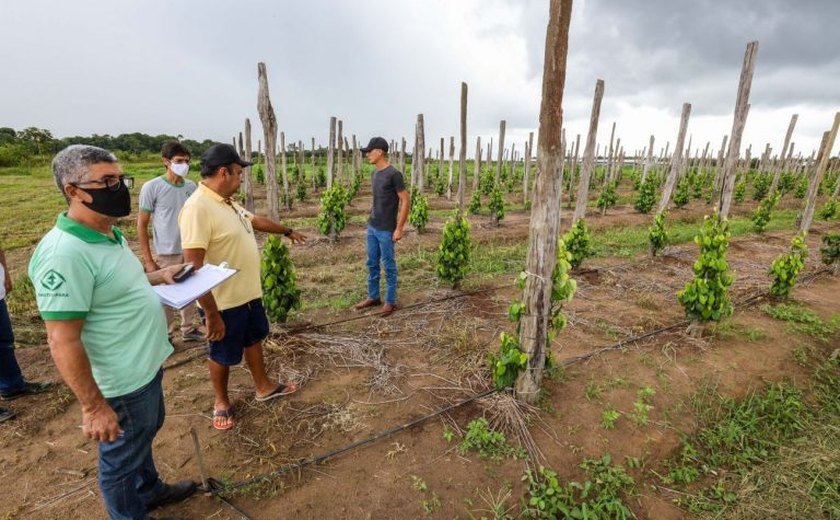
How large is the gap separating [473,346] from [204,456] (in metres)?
2.75

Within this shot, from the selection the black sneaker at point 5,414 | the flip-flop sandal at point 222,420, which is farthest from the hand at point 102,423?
the black sneaker at point 5,414

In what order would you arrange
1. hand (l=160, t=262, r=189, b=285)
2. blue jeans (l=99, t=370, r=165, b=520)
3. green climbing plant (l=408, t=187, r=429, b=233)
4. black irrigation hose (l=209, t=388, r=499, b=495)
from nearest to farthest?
1. blue jeans (l=99, t=370, r=165, b=520)
2. hand (l=160, t=262, r=189, b=285)
3. black irrigation hose (l=209, t=388, r=499, b=495)
4. green climbing plant (l=408, t=187, r=429, b=233)

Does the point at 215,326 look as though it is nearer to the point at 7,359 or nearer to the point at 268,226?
the point at 268,226

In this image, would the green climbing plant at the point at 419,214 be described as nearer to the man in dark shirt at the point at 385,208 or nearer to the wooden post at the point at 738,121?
the man in dark shirt at the point at 385,208

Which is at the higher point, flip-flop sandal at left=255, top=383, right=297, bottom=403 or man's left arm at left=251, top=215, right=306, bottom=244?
man's left arm at left=251, top=215, right=306, bottom=244

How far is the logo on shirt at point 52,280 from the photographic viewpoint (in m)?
1.64

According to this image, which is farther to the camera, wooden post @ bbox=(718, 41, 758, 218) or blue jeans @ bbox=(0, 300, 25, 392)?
wooden post @ bbox=(718, 41, 758, 218)

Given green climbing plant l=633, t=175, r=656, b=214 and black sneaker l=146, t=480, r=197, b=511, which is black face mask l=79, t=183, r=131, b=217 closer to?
black sneaker l=146, t=480, r=197, b=511

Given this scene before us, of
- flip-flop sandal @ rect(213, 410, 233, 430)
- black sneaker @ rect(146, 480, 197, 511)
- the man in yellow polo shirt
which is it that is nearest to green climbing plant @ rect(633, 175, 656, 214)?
the man in yellow polo shirt

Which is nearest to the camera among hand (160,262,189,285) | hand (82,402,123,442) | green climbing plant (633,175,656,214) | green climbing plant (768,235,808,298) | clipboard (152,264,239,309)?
hand (82,402,123,442)

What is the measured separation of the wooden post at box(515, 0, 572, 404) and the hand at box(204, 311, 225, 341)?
230cm

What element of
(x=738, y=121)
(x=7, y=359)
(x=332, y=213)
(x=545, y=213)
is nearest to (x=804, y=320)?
(x=738, y=121)

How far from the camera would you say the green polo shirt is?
1.67m

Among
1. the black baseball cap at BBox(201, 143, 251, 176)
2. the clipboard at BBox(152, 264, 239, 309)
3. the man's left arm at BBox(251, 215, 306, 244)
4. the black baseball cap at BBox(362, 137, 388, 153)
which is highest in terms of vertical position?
the black baseball cap at BBox(362, 137, 388, 153)
